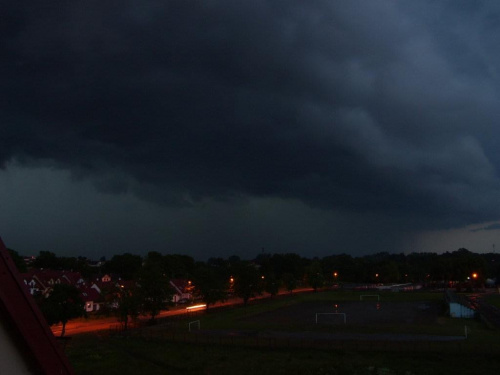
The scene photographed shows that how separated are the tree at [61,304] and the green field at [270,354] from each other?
292cm

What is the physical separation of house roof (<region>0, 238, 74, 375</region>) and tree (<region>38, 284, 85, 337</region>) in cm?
5018

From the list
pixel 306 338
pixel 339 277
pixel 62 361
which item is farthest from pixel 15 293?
pixel 339 277

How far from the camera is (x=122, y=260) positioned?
154 m

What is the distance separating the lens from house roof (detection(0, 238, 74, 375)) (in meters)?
3.28

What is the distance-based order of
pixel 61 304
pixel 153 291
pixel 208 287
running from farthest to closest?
pixel 208 287
pixel 153 291
pixel 61 304

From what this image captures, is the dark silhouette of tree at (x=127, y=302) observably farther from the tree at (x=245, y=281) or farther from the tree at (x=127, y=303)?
Result: the tree at (x=245, y=281)

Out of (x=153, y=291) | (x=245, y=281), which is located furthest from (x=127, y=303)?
(x=245, y=281)

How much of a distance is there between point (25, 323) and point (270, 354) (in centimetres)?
3809

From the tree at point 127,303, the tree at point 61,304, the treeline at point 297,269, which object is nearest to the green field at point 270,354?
the tree at point 61,304

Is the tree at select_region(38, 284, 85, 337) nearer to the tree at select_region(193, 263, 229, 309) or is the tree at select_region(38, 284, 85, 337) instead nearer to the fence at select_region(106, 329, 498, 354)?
the fence at select_region(106, 329, 498, 354)

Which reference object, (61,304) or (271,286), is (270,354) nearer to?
(61,304)

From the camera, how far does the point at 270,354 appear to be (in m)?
38.8

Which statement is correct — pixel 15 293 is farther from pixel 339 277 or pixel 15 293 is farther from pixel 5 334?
pixel 339 277

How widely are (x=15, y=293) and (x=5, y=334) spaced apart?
11.9 inches
